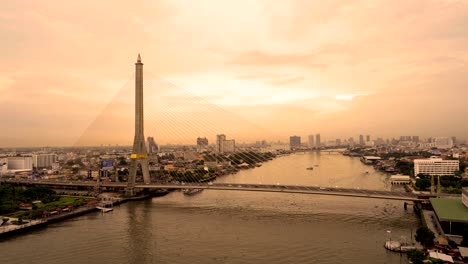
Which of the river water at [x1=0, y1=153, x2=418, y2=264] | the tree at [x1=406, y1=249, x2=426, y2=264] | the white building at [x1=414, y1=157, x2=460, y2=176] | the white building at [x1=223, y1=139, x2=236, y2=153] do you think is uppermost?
the white building at [x1=223, y1=139, x2=236, y2=153]

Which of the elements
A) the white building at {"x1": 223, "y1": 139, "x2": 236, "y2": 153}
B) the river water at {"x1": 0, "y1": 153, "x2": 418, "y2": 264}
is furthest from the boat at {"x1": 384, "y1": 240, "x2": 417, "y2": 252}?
the white building at {"x1": 223, "y1": 139, "x2": 236, "y2": 153}

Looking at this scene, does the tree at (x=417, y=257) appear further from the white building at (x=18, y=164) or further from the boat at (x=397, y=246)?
the white building at (x=18, y=164)

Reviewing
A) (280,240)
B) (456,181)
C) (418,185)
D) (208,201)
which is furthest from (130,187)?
(456,181)

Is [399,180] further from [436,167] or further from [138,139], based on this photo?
[138,139]

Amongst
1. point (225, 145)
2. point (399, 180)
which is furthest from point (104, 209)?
point (225, 145)

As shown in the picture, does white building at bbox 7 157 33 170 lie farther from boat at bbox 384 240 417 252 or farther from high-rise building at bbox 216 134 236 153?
boat at bbox 384 240 417 252

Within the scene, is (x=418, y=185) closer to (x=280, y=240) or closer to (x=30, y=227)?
(x=280, y=240)
